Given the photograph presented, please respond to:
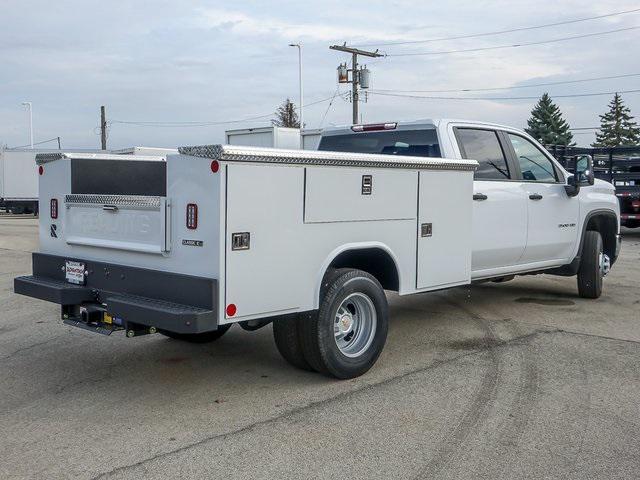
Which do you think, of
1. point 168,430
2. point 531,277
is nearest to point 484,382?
point 168,430

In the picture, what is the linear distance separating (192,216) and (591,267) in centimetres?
606

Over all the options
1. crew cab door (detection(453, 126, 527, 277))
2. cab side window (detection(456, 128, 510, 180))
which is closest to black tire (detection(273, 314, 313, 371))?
crew cab door (detection(453, 126, 527, 277))

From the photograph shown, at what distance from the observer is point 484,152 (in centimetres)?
731

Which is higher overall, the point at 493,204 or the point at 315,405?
the point at 493,204

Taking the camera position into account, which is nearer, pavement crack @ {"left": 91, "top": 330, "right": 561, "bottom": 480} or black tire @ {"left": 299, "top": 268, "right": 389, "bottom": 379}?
pavement crack @ {"left": 91, "top": 330, "right": 561, "bottom": 480}

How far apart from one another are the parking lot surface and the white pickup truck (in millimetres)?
479

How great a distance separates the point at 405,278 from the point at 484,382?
3.52 ft

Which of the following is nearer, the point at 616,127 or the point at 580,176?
the point at 580,176

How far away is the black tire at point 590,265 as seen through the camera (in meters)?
8.93

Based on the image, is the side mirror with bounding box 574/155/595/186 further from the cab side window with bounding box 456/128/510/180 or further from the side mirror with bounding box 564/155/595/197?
the cab side window with bounding box 456/128/510/180

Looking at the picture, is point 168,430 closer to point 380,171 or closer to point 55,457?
point 55,457

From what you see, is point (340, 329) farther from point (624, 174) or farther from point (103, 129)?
point (103, 129)

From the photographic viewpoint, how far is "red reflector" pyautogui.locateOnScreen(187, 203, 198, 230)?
465cm

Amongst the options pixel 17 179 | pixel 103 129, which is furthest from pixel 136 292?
pixel 103 129
